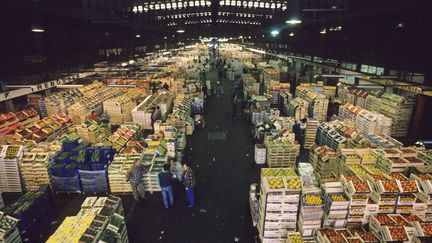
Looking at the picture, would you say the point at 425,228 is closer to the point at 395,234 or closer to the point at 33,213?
the point at 395,234

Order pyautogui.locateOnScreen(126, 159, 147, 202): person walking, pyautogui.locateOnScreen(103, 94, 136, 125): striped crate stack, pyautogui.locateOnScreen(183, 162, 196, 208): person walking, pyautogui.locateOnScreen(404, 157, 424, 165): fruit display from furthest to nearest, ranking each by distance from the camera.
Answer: pyautogui.locateOnScreen(103, 94, 136, 125): striped crate stack, pyautogui.locateOnScreen(126, 159, 147, 202): person walking, pyautogui.locateOnScreen(183, 162, 196, 208): person walking, pyautogui.locateOnScreen(404, 157, 424, 165): fruit display

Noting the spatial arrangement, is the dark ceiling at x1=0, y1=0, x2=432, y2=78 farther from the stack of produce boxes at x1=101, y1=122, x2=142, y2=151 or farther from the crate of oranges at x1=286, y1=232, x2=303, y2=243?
the crate of oranges at x1=286, y1=232, x2=303, y2=243

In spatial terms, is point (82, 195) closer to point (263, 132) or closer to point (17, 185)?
point (17, 185)

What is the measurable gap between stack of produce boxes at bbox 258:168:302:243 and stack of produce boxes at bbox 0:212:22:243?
5.84 metres

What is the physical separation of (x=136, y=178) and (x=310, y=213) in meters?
5.33

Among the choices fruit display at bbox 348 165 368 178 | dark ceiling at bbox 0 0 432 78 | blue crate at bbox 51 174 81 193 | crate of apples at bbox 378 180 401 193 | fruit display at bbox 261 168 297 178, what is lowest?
blue crate at bbox 51 174 81 193

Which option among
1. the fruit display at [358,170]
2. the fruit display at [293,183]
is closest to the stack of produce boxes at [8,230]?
the fruit display at [293,183]

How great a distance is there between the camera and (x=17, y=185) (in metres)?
8.68

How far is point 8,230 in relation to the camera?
18.4 feet

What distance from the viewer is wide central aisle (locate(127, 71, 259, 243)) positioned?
6984 millimetres

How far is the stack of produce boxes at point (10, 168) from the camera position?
8414 millimetres

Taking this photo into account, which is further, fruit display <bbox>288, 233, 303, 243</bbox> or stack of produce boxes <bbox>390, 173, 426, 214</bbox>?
stack of produce boxes <bbox>390, 173, 426, 214</bbox>

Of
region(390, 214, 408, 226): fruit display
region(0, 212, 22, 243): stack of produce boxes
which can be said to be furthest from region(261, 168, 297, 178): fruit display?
region(0, 212, 22, 243): stack of produce boxes

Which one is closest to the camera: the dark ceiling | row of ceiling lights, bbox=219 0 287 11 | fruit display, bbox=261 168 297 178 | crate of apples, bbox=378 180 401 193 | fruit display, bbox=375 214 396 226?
fruit display, bbox=375 214 396 226
